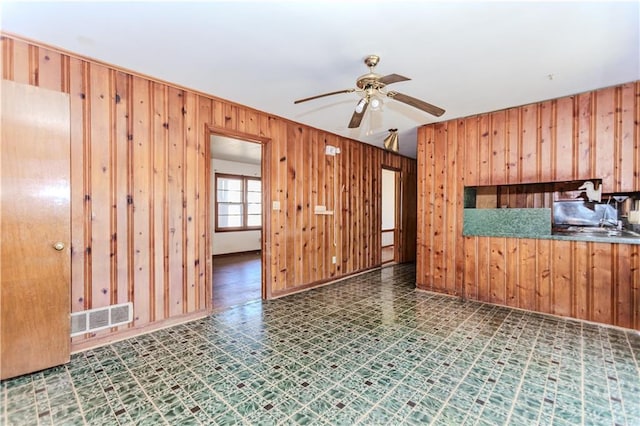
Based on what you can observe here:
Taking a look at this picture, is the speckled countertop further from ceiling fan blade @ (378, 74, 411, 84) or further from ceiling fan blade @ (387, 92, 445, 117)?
ceiling fan blade @ (378, 74, 411, 84)

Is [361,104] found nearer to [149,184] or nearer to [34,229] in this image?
[149,184]

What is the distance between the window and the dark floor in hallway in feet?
3.16

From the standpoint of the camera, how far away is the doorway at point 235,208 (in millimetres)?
6311

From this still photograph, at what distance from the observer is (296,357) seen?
2.46 m

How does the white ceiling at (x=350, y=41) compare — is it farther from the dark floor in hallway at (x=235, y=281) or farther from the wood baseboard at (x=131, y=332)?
the dark floor in hallway at (x=235, y=281)

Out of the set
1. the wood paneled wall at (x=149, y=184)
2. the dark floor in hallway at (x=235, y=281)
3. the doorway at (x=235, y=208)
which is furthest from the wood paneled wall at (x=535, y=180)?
the doorway at (x=235, y=208)

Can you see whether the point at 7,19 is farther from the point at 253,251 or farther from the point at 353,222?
the point at 253,251

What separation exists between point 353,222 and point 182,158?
324 centimetres

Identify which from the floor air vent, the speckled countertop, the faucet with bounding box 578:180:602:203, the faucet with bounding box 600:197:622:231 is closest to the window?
the floor air vent

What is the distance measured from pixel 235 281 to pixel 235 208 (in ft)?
11.6

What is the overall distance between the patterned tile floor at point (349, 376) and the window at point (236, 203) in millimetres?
4940

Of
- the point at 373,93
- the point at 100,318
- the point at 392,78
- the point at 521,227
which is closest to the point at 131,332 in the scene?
the point at 100,318

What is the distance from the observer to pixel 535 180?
11.7ft

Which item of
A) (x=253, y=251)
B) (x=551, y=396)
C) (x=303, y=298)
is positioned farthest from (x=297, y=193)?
(x=253, y=251)
